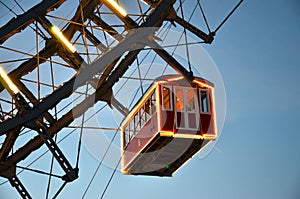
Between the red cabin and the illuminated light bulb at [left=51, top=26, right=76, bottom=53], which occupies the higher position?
the illuminated light bulb at [left=51, top=26, right=76, bottom=53]

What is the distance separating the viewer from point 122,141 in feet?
78.7

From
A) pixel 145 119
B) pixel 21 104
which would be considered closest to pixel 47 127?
pixel 21 104

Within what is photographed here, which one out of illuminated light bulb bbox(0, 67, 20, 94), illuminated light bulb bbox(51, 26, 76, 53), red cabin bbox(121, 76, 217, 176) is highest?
illuminated light bulb bbox(51, 26, 76, 53)

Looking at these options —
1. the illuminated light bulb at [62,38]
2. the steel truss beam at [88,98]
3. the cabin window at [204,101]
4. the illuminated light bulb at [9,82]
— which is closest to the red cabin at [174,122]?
the cabin window at [204,101]

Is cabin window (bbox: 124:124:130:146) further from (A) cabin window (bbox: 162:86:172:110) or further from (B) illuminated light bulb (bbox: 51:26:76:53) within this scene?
(B) illuminated light bulb (bbox: 51:26:76:53)

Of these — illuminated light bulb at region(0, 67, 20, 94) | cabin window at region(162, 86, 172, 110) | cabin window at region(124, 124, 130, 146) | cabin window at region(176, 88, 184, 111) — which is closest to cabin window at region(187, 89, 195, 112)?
cabin window at region(176, 88, 184, 111)

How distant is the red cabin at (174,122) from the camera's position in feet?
64.9

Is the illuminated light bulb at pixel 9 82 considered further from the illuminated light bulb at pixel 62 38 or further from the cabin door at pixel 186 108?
the cabin door at pixel 186 108

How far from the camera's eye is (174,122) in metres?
19.8

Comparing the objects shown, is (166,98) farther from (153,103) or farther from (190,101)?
(190,101)

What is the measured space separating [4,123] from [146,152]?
4.21 m

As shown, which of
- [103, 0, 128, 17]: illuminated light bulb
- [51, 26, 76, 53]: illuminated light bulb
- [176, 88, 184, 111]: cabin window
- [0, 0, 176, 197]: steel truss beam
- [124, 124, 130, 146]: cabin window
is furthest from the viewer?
[124, 124, 130, 146]: cabin window

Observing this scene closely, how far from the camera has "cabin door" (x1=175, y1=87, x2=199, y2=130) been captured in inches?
785

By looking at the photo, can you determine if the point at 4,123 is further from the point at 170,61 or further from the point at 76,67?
the point at 170,61
